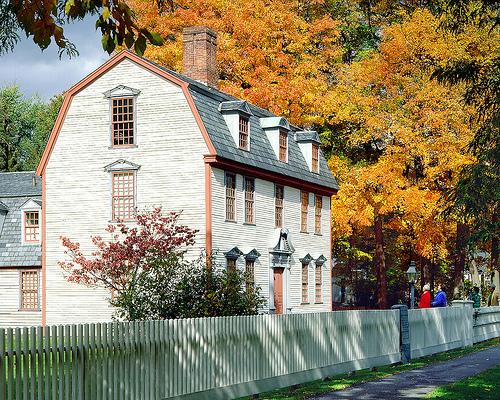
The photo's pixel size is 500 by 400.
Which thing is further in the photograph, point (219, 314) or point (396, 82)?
point (396, 82)

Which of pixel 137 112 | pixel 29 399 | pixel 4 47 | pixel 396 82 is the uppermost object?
pixel 396 82

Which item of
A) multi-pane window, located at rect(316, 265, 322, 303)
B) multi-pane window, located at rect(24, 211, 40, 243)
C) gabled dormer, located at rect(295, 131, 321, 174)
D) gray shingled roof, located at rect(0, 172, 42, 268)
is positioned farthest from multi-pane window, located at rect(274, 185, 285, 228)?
multi-pane window, located at rect(24, 211, 40, 243)

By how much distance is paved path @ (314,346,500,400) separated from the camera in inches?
655

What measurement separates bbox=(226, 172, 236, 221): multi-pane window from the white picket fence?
43.3 feet

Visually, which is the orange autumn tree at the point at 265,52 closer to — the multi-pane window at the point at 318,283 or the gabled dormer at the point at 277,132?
the gabled dormer at the point at 277,132

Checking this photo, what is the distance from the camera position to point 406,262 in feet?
194

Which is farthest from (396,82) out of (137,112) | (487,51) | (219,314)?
(219,314)

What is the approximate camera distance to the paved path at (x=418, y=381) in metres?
16.6

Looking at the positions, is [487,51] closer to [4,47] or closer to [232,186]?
[232,186]

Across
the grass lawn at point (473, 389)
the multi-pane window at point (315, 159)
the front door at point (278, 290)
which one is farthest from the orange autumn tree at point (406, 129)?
the grass lawn at point (473, 389)

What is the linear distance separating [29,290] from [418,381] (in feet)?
82.5

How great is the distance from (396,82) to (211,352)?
31113 mm

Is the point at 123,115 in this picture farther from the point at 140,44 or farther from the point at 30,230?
the point at 140,44

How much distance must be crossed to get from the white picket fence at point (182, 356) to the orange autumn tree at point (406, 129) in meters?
20.8
